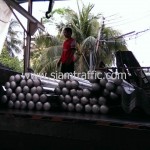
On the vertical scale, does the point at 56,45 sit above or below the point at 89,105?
above

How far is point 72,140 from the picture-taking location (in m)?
2.52

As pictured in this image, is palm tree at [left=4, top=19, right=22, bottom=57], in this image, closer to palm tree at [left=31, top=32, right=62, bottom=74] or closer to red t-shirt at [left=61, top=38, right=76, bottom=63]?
palm tree at [left=31, top=32, right=62, bottom=74]

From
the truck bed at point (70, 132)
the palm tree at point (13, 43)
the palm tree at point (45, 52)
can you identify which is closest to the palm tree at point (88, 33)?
the palm tree at point (45, 52)

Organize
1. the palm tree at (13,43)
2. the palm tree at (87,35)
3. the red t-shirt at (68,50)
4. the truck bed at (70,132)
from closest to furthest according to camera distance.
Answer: the truck bed at (70,132), the red t-shirt at (68,50), the palm tree at (87,35), the palm tree at (13,43)

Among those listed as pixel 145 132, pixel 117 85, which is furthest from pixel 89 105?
pixel 145 132

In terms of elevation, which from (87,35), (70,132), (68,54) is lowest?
(70,132)

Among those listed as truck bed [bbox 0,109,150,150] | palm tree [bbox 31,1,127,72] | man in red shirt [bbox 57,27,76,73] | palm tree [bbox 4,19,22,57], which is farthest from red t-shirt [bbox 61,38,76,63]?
palm tree [bbox 4,19,22,57]

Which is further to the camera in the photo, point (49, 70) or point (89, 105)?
point (49, 70)

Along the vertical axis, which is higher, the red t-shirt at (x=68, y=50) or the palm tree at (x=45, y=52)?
the palm tree at (x=45, y=52)

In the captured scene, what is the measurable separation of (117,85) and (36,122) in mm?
869

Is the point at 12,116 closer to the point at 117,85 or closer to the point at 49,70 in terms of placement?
the point at 117,85

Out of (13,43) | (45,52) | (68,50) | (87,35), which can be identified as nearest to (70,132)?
(68,50)

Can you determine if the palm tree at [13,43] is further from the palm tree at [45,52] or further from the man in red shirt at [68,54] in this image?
the man in red shirt at [68,54]

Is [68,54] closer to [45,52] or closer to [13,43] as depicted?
[45,52]
